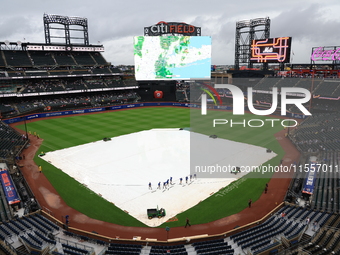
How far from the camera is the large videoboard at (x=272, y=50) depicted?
6391 centimetres

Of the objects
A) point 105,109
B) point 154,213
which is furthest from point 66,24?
point 154,213

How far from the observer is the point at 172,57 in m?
72.0

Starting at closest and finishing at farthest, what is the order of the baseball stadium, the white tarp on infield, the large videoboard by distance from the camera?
the baseball stadium, the white tarp on infield, the large videoboard

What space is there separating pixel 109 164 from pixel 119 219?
1176 centimetres

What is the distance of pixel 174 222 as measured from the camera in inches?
810

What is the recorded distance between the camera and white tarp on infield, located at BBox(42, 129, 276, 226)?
23766 mm

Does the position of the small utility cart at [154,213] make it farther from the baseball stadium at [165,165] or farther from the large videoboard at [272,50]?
the large videoboard at [272,50]

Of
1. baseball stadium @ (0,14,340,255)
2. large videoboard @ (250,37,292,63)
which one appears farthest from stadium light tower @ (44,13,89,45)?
large videoboard @ (250,37,292,63)

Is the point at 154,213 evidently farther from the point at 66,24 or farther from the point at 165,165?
the point at 66,24

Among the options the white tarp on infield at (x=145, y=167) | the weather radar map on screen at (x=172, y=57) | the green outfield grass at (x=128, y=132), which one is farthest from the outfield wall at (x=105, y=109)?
the white tarp on infield at (x=145, y=167)

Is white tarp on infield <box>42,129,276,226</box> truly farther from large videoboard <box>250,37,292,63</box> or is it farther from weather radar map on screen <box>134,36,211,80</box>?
large videoboard <box>250,37,292,63</box>

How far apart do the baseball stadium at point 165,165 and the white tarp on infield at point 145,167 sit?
0.16 meters

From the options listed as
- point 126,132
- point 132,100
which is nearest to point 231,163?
point 126,132

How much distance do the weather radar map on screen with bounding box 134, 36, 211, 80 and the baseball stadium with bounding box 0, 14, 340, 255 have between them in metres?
0.29
